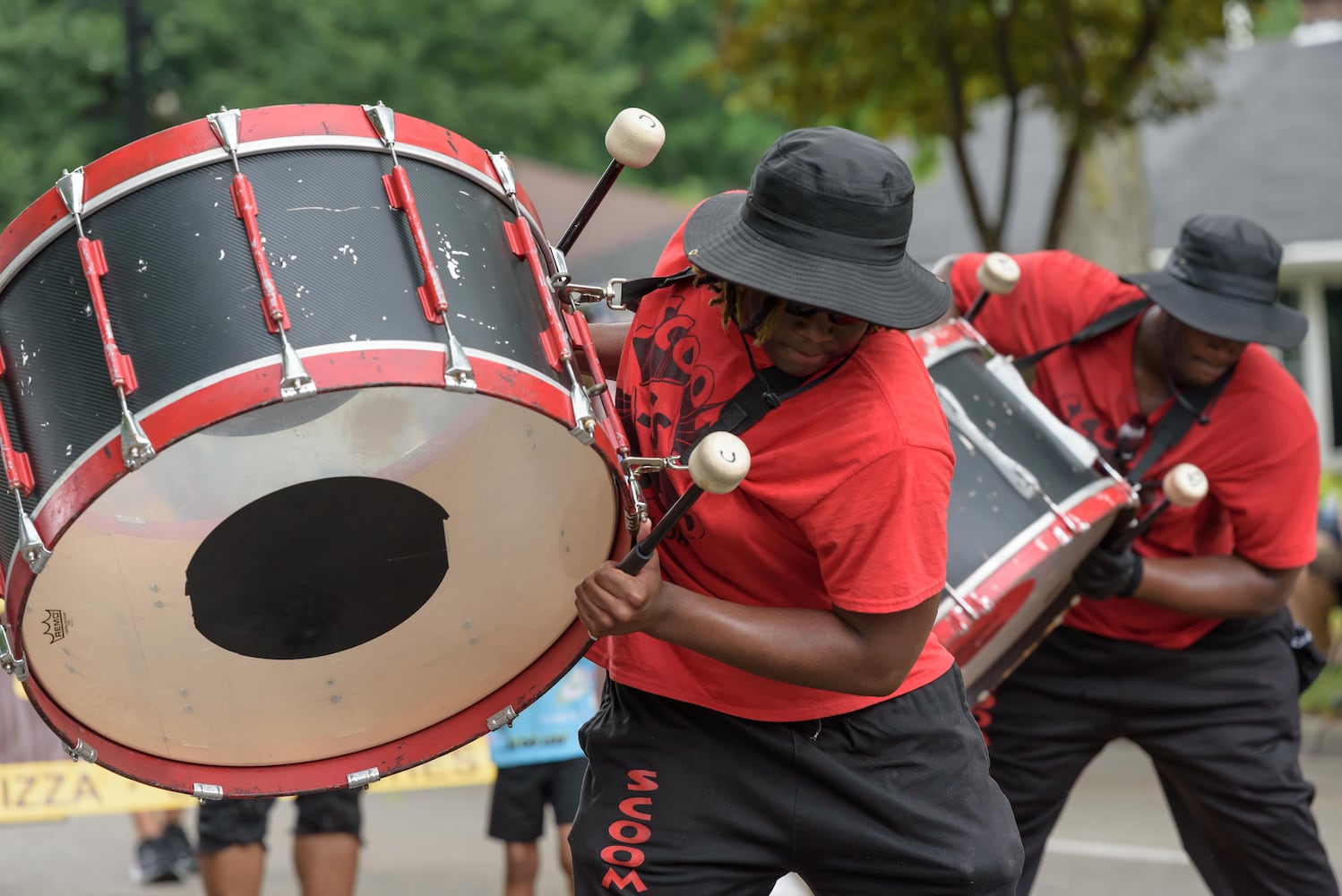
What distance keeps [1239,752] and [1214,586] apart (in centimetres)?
45

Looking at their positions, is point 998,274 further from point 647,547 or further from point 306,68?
point 306,68

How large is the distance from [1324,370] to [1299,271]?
4.96ft

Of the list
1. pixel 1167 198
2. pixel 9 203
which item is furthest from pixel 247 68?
pixel 1167 198

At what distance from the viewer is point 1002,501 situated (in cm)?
324

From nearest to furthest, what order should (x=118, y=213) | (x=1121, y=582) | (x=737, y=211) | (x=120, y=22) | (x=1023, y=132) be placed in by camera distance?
(x=118, y=213)
(x=737, y=211)
(x=1121, y=582)
(x=120, y=22)
(x=1023, y=132)

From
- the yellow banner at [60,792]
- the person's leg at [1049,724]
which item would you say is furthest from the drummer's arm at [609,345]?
the yellow banner at [60,792]

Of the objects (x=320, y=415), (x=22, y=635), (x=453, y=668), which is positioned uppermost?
(x=320, y=415)

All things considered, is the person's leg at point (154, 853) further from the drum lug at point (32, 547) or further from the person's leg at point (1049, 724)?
the drum lug at point (32, 547)

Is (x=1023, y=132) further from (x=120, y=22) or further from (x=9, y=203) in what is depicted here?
(x=9, y=203)

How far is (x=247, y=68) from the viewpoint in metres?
20.5

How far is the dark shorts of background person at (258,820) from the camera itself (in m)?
4.35

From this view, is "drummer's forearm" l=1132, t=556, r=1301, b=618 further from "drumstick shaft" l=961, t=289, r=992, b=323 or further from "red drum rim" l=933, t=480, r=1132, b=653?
"drumstick shaft" l=961, t=289, r=992, b=323

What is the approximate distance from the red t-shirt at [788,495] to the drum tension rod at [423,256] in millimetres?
519

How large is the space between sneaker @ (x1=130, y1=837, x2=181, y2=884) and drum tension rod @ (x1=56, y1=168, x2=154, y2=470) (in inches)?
166
